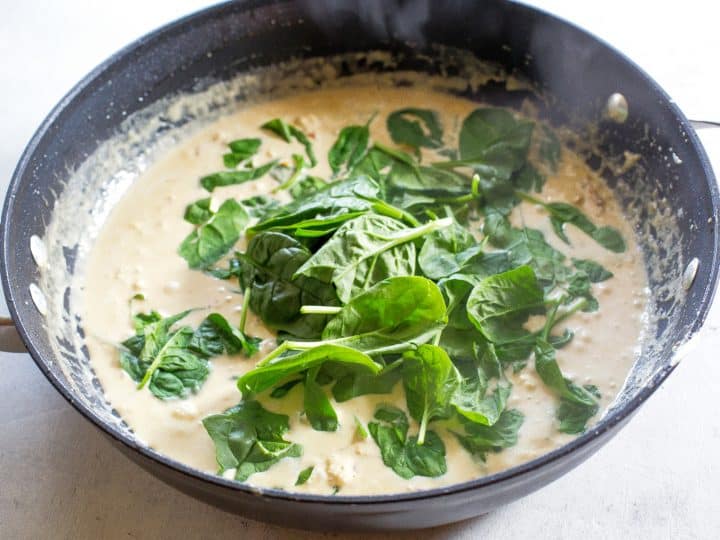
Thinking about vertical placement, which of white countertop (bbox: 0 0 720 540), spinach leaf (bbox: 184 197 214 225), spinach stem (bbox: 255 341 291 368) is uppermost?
spinach leaf (bbox: 184 197 214 225)

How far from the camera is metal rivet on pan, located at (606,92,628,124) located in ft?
5.16

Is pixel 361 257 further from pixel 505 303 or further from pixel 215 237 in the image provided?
pixel 215 237

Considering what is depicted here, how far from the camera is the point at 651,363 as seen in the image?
1.29 metres

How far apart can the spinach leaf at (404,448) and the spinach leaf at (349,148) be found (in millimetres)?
562

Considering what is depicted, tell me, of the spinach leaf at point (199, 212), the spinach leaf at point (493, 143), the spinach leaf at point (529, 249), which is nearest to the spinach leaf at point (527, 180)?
the spinach leaf at point (493, 143)

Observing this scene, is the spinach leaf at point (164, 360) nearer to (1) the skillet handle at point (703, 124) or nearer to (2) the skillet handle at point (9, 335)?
(2) the skillet handle at point (9, 335)

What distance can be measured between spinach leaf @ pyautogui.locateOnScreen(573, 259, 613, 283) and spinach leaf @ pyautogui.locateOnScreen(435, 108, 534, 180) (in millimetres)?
Answer: 220

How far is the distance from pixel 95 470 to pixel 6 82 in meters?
1.02

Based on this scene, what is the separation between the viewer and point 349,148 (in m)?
1.71

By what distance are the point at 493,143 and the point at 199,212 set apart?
56cm

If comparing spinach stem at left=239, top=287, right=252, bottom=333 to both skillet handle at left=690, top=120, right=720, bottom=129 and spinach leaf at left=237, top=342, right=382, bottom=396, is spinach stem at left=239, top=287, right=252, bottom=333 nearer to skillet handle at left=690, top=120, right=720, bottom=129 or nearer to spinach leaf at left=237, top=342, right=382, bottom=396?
spinach leaf at left=237, top=342, right=382, bottom=396

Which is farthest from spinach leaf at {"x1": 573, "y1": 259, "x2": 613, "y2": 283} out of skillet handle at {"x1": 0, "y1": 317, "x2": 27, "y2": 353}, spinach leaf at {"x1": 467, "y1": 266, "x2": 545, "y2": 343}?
skillet handle at {"x1": 0, "y1": 317, "x2": 27, "y2": 353}

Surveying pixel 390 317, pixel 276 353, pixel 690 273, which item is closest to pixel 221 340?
pixel 276 353

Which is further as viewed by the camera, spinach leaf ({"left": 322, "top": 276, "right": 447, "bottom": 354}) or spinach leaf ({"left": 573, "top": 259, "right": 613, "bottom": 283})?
spinach leaf ({"left": 573, "top": 259, "right": 613, "bottom": 283})
